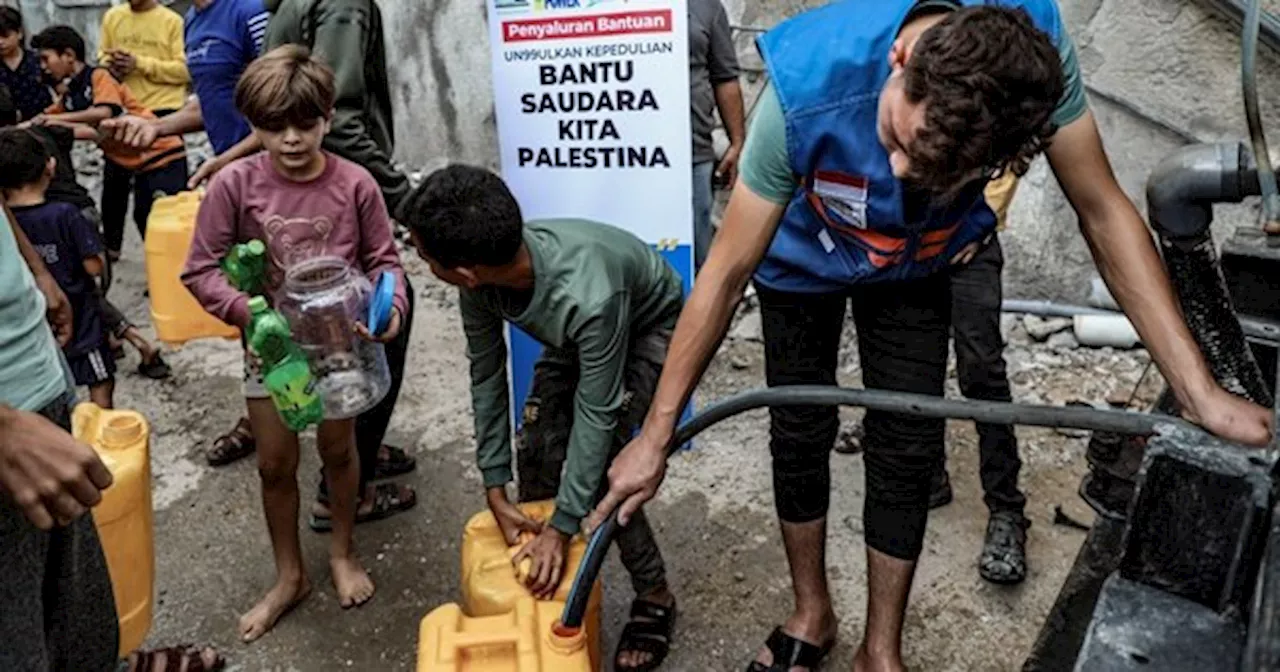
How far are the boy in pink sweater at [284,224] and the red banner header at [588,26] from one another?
691mm

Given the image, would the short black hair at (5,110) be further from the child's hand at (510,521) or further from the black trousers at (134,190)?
the child's hand at (510,521)

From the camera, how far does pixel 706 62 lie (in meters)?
3.67

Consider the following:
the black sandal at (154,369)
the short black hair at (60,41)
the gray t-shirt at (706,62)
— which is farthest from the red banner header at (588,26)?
the short black hair at (60,41)

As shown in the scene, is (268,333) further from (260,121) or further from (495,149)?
(495,149)

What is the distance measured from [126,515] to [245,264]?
25.4 inches

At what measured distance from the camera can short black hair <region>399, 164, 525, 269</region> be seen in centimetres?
207

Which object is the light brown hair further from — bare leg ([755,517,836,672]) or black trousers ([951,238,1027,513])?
black trousers ([951,238,1027,513])

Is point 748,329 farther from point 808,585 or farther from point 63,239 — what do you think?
point 63,239

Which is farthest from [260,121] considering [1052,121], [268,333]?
[1052,121]

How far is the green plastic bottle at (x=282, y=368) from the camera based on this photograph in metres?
2.34

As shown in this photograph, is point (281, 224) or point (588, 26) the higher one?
point (588, 26)

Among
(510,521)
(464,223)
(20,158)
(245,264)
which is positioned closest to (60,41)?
(20,158)

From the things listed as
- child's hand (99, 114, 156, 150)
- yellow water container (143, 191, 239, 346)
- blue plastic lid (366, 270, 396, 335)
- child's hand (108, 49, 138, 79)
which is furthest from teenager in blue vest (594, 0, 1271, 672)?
child's hand (108, 49, 138, 79)

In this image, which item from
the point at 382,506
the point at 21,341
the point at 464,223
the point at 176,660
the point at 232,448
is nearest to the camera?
the point at 21,341
